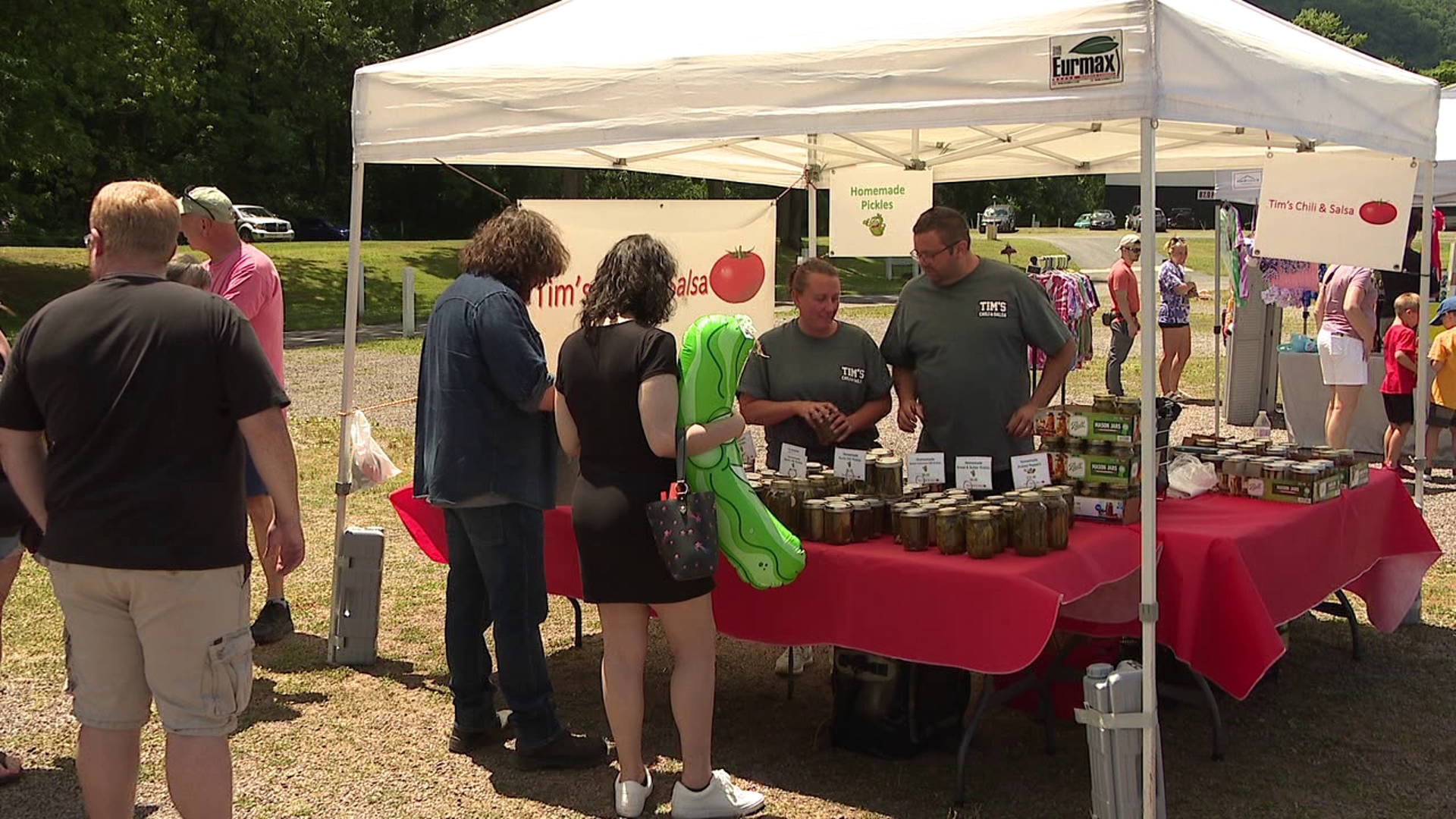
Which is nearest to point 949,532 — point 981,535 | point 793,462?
point 981,535

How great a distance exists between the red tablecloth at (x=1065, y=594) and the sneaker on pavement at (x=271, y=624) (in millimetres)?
1546

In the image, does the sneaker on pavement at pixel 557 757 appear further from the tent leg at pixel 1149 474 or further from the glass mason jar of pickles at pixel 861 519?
the tent leg at pixel 1149 474

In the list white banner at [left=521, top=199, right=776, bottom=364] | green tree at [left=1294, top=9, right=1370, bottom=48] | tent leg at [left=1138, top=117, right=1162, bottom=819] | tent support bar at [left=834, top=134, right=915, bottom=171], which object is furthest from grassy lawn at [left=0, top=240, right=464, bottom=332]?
green tree at [left=1294, top=9, right=1370, bottom=48]

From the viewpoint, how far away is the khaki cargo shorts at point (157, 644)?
9.59 feet

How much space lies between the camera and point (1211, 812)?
153 inches

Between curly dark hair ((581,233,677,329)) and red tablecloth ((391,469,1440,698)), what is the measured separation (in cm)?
90

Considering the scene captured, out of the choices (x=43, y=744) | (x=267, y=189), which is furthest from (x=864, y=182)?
(x=267, y=189)

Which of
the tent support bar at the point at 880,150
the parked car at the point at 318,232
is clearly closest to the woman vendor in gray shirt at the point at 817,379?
the tent support bar at the point at 880,150

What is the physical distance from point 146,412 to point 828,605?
192 cm

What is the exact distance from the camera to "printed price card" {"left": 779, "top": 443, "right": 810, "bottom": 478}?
4.41m

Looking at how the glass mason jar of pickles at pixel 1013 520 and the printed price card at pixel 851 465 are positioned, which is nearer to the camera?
the glass mason jar of pickles at pixel 1013 520

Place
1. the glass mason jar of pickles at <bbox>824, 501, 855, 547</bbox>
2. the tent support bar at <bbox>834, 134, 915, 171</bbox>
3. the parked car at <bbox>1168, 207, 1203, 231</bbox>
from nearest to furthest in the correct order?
the glass mason jar of pickles at <bbox>824, 501, 855, 547</bbox>
the tent support bar at <bbox>834, 134, 915, 171</bbox>
the parked car at <bbox>1168, 207, 1203, 231</bbox>

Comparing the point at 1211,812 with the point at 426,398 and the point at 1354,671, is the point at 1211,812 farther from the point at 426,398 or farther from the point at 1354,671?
the point at 426,398

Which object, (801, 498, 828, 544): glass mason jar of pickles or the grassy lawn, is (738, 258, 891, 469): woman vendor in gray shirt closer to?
(801, 498, 828, 544): glass mason jar of pickles
